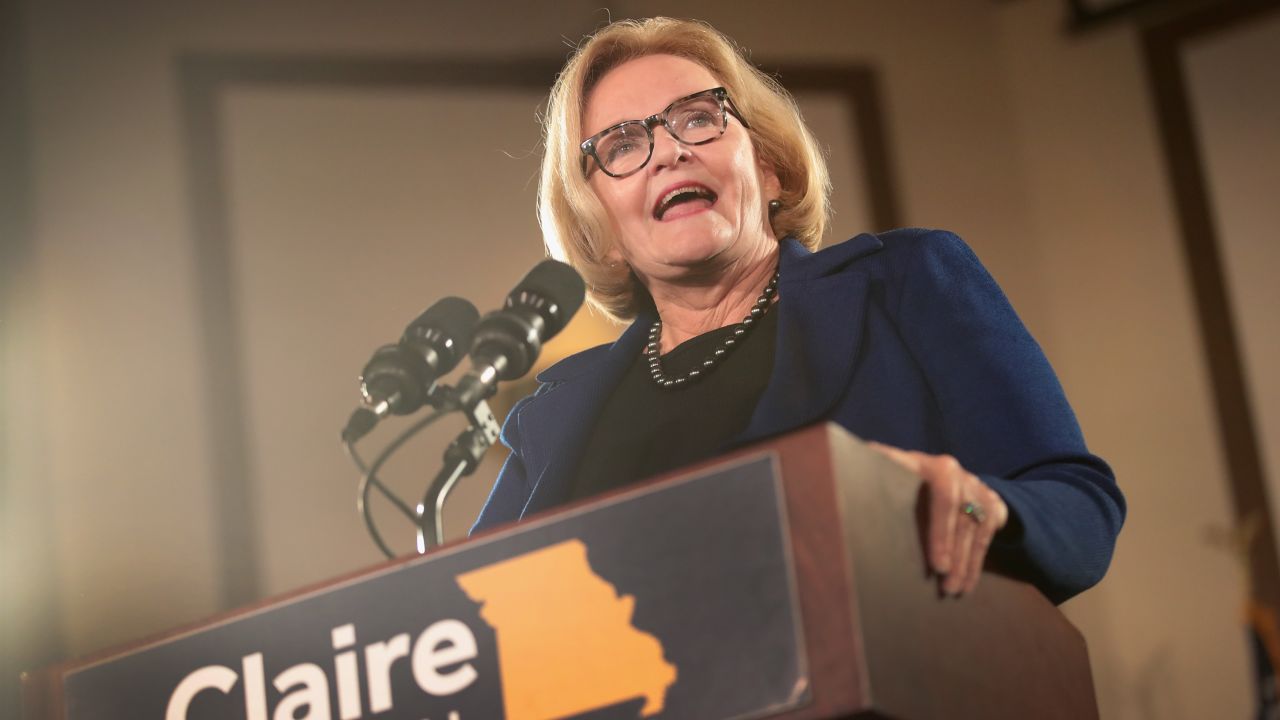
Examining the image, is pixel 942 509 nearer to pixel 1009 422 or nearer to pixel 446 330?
pixel 1009 422

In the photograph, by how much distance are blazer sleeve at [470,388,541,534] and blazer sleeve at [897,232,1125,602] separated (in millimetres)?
517

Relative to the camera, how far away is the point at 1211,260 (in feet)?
14.1

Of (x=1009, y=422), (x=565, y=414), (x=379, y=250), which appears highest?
(x=379, y=250)

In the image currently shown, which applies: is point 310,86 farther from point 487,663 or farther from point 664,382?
point 487,663

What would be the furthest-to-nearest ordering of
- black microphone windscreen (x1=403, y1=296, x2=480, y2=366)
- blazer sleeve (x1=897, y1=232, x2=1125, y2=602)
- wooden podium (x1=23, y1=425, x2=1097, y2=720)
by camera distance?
black microphone windscreen (x1=403, y1=296, x2=480, y2=366) → blazer sleeve (x1=897, y1=232, x2=1125, y2=602) → wooden podium (x1=23, y1=425, x2=1097, y2=720)

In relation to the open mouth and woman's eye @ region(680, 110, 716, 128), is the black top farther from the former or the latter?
woman's eye @ region(680, 110, 716, 128)

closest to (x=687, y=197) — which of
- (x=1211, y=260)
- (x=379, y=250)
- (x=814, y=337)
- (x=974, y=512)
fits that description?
(x=814, y=337)

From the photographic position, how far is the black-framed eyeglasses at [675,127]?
66.1 inches

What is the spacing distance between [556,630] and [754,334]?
2.21ft

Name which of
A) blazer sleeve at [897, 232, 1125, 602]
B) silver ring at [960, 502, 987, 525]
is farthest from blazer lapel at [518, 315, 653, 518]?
silver ring at [960, 502, 987, 525]

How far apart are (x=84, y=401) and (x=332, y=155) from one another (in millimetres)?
916

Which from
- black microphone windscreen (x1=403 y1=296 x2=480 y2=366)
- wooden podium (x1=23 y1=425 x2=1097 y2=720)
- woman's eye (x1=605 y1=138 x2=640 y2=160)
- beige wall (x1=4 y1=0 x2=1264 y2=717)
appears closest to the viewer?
wooden podium (x1=23 y1=425 x2=1097 y2=720)

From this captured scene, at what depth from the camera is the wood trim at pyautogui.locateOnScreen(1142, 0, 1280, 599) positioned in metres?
4.10

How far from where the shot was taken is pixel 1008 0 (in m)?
4.73
